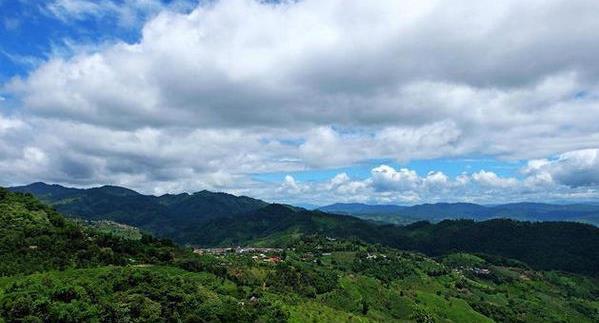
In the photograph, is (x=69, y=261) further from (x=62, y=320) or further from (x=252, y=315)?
(x=252, y=315)

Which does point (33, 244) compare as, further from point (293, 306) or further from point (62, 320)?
point (293, 306)

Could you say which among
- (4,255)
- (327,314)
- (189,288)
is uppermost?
(4,255)

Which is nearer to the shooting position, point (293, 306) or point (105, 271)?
point (105, 271)

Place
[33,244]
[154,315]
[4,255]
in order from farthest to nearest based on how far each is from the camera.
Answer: [33,244], [4,255], [154,315]

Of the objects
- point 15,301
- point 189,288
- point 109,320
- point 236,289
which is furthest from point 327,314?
point 15,301

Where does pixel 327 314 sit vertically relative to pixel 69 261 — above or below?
below

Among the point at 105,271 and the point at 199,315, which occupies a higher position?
the point at 105,271

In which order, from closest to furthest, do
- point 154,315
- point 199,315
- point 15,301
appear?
point 15,301, point 154,315, point 199,315

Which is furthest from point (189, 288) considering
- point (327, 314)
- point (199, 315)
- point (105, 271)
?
point (327, 314)

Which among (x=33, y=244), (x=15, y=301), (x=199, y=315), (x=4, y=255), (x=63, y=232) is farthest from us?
(x=63, y=232)
